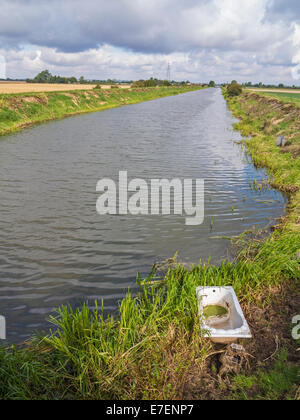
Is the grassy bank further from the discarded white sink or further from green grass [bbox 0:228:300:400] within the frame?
the discarded white sink

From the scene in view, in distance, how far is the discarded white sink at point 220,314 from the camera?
12.3 feet

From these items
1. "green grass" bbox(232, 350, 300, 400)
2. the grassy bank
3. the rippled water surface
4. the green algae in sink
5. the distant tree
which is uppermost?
the distant tree

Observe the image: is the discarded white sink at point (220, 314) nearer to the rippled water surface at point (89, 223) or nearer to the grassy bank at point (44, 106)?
the rippled water surface at point (89, 223)

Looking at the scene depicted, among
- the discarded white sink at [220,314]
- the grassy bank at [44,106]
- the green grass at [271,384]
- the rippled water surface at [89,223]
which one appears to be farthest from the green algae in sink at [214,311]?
the grassy bank at [44,106]

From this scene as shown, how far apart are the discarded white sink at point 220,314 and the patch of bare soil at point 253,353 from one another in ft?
0.70

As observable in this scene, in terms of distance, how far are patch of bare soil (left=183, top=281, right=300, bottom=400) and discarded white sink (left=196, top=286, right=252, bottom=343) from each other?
0.70 ft

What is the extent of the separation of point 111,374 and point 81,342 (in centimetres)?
53

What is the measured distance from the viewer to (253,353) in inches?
147

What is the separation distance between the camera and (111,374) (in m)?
3.29

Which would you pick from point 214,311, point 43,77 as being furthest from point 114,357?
point 43,77

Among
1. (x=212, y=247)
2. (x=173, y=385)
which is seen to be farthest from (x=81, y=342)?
(x=212, y=247)

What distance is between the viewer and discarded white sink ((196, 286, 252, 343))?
12.3ft

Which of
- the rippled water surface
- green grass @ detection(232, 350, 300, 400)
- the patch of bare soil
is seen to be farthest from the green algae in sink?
the rippled water surface
